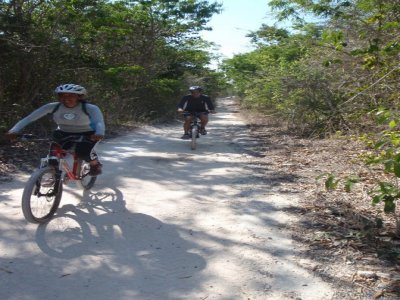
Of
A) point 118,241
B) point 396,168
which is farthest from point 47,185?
point 396,168

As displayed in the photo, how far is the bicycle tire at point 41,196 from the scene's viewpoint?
459 centimetres

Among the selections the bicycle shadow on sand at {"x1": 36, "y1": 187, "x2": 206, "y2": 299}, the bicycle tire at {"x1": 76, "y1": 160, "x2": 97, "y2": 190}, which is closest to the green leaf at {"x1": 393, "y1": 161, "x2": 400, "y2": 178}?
the bicycle shadow on sand at {"x1": 36, "y1": 187, "x2": 206, "y2": 299}

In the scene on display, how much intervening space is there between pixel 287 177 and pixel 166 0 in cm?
1514

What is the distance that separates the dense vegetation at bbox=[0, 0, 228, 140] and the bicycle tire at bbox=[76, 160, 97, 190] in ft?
13.6

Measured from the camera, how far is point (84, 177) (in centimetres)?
602

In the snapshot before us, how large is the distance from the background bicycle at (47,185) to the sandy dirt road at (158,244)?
17cm

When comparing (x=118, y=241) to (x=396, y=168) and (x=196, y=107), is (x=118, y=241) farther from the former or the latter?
(x=196, y=107)

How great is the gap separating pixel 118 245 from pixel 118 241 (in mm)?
113

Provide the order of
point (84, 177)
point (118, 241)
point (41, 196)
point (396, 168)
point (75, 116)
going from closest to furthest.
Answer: point (396, 168)
point (118, 241)
point (41, 196)
point (75, 116)
point (84, 177)

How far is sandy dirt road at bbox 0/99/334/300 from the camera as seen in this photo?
132 inches

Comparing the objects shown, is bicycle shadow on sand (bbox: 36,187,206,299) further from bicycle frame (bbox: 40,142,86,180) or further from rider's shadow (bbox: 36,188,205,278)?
bicycle frame (bbox: 40,142,86,180)

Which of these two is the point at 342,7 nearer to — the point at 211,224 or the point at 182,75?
the point at 211,224

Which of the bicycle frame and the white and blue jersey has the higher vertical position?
the white and blue jersey

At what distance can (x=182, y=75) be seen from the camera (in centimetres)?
2547
